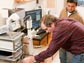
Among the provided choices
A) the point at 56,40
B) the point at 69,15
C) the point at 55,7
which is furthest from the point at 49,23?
the point at 55,7

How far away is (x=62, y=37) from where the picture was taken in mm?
2049

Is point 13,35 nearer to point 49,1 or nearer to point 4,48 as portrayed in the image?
point 4,48

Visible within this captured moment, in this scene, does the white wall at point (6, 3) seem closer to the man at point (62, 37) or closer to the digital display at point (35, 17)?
the digital display at point (35, 17)

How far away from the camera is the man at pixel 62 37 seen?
204cm

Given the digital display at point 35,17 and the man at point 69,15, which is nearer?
the man at point 69,15

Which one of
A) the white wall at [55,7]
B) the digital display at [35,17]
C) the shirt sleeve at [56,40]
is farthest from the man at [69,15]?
the white wall at [55,7]

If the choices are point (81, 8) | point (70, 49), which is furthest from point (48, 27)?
point (81, 8)

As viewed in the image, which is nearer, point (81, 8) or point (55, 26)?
point (55, 26)

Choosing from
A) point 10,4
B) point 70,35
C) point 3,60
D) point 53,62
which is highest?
point 10,4

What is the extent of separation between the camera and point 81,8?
5867mm

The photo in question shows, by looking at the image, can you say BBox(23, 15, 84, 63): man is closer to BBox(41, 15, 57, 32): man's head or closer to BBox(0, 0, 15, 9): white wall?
BBox(41, 15, 57, 32): man's head

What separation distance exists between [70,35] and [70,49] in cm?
23

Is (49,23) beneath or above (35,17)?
above

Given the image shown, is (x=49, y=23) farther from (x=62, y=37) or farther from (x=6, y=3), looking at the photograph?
(x=6, y=3)
